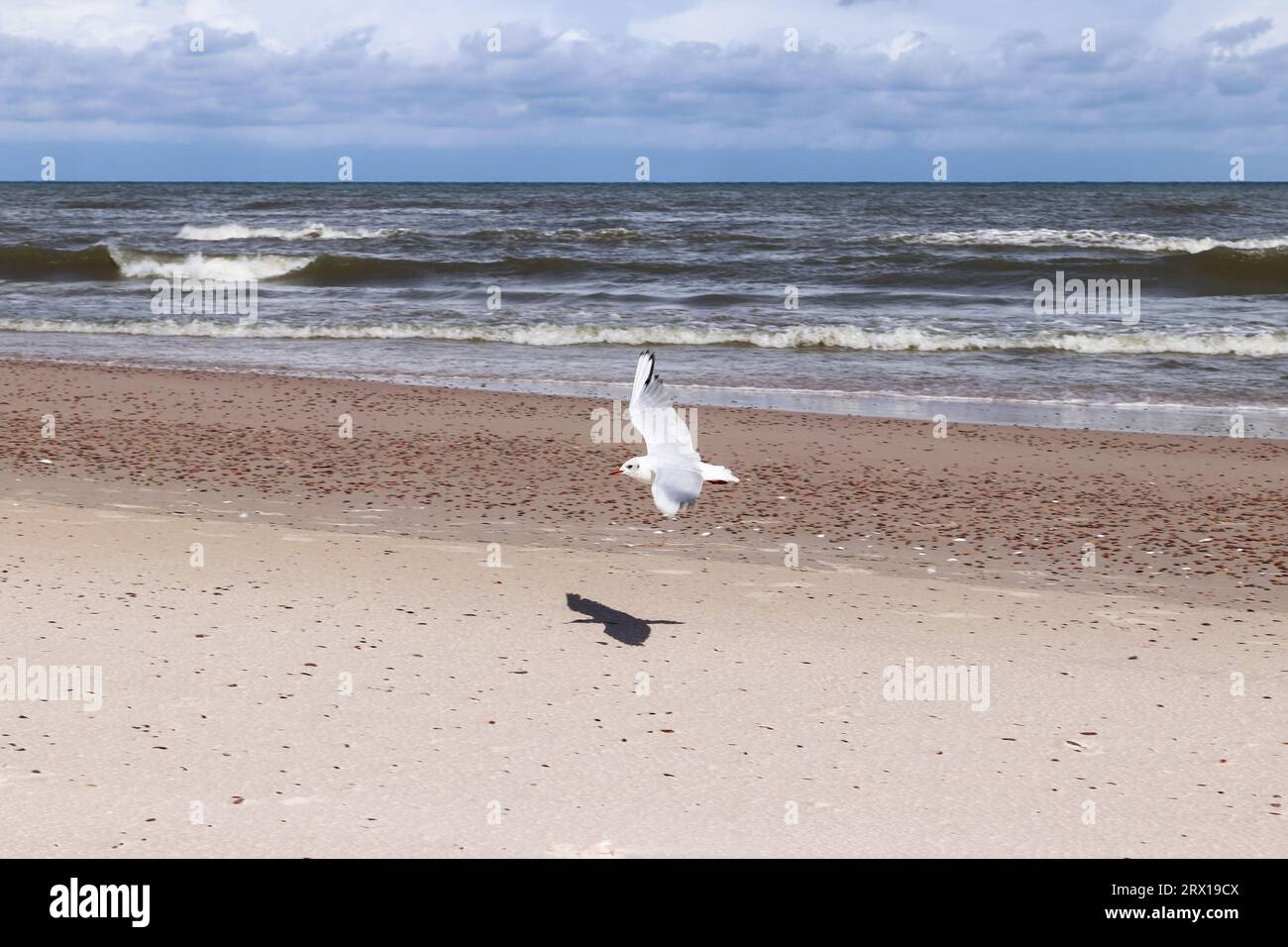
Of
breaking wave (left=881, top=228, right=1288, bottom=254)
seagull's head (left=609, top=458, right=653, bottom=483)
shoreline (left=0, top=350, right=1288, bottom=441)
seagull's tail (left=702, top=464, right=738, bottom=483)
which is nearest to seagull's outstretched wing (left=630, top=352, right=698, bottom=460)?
seagull's head (left=609, top=458, right=653, bottom=483)

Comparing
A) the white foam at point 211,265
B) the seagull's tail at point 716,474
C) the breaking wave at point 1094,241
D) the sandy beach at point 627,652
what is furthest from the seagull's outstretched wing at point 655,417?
the breaking wave at point 1094,241

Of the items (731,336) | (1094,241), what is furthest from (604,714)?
(1094,241)

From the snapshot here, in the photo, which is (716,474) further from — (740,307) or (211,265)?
(211,265)

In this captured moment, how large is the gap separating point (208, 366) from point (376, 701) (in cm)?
1451

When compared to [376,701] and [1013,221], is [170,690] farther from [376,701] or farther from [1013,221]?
[1013,221]

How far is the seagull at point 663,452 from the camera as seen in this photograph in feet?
21.7

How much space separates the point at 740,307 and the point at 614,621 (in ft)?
68.5

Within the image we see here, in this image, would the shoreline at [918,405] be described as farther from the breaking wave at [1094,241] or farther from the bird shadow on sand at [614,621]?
the breaking wave at [1094,241]

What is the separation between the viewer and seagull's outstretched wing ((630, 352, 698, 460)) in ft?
23.8

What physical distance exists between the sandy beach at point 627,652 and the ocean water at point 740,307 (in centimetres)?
580

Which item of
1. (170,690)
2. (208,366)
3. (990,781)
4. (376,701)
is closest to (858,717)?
(990,781)

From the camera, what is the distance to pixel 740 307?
1075 inches

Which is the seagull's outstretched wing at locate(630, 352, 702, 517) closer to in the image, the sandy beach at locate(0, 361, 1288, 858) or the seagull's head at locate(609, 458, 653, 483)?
the seagull's head at locate(609, 458, 653, 483)

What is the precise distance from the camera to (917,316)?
2578 centimetres
